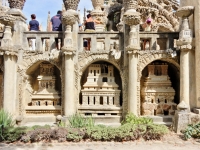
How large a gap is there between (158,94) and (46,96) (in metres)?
6.07

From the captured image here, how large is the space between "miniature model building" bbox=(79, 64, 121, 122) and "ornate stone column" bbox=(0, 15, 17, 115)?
11.4 ft

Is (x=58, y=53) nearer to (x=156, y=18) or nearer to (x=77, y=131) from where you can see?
(x=77, y=131)

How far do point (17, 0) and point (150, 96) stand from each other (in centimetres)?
864

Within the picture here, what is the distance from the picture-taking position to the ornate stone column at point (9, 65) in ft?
31.5

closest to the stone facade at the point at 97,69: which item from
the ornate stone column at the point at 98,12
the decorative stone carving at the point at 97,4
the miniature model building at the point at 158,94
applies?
the miniature model building at the point at 158,94

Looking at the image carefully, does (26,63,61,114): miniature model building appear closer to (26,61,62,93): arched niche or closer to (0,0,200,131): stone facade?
(0,0,200,131): stone facade

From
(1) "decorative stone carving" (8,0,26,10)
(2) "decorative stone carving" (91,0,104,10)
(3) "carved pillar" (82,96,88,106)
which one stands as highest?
(2) "decorative stone carving" (91,0,104,10)

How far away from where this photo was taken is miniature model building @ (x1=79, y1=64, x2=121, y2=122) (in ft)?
34.5

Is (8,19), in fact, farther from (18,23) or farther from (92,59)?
(92,59)

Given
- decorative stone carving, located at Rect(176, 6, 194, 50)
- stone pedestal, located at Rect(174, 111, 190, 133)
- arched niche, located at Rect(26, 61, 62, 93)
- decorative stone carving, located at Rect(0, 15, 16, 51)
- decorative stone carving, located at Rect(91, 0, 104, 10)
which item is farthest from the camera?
decorative stone carving, located at Rect(91, 0, 104, 10)

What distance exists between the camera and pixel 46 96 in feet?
35.4

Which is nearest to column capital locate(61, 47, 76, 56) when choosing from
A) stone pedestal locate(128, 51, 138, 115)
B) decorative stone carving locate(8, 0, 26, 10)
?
stone pedestal locate(128, 51, 138, 115)

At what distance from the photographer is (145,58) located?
10375mm

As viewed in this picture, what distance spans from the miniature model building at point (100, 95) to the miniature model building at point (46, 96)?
4.91ft
